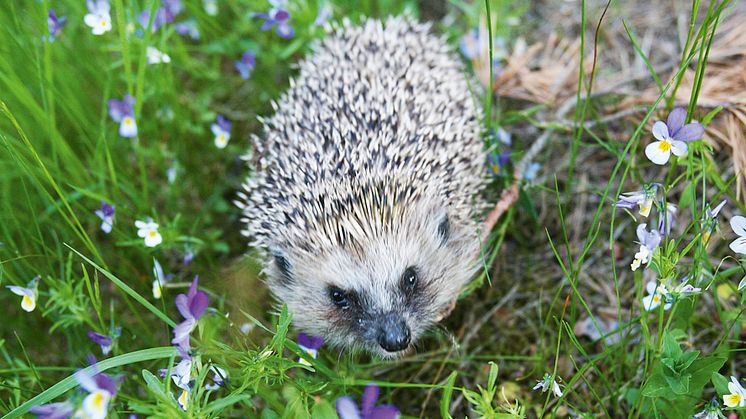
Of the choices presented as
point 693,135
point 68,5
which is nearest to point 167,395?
point 693,135

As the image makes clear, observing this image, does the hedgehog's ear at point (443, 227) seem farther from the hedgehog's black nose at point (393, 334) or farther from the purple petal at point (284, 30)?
the purple petal at point (284, 30)

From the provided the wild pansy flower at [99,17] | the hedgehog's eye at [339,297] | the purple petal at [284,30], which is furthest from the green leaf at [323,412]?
the purple petal at [284,30]

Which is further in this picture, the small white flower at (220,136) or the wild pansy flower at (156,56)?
the small white flower at (220,136)

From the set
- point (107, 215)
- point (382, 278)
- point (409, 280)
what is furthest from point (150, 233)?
point (409, 280)

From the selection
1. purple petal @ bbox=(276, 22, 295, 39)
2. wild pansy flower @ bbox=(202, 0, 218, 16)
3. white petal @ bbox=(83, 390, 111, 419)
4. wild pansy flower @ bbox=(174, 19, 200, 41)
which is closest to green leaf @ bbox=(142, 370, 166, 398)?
white petal @ bbox=(83, 390, 111, 419)

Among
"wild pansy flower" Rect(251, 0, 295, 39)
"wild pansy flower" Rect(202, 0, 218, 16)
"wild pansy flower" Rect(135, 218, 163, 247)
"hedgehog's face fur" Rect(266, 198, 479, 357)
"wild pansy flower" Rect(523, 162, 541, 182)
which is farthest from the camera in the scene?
"wild pansy flower" Rect(202, 0, 218, 16)

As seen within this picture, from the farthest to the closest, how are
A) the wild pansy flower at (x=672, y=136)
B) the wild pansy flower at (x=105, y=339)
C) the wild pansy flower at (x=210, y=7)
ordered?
the wild pansy flower at (x=210, y=7) < the wild pansy flower at (x=105, y=339) < the wild pansy flower at (x=672, y=136)

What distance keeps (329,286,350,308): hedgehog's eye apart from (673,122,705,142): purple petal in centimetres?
149

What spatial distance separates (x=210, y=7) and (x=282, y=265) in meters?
1.89

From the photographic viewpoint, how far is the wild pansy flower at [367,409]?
1.93m

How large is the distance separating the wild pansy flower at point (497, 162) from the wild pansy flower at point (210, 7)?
6.40ft

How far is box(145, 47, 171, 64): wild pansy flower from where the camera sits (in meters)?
3.44

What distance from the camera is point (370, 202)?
9.45 ft

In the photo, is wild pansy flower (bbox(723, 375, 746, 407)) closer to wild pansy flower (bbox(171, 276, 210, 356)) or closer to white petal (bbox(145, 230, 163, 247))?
wild pansy flower (bbox(171, 276, 210, 356))
